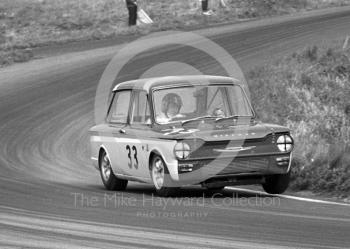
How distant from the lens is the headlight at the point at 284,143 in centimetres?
1203

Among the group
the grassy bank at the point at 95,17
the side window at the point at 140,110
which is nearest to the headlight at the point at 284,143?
the side window at the point at 140,110

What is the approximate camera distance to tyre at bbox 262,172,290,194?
12141mm

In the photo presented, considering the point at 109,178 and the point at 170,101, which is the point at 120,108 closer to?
the point at 109,178

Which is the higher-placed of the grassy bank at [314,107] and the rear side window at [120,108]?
the rear side window at [120,108]

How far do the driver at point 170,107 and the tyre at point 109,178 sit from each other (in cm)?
143

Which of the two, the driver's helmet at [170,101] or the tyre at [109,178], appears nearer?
the driver's helmet at [170,101]

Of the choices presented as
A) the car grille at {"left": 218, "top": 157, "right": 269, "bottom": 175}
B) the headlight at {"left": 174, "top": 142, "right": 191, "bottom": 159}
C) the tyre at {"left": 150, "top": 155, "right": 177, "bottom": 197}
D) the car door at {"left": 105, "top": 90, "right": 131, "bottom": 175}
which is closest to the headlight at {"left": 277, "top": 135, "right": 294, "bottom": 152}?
the car grille at {"left": 218, "top": 157, "right": 269, "bottom": 175}

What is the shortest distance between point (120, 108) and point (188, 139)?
246 centimetres

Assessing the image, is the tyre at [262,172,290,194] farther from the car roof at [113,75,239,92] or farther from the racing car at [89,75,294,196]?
the car roof at [113,75,239,92]

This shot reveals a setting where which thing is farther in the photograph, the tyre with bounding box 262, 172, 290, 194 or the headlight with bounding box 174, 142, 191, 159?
the tyre with bounding box 262, 172, 290, 194

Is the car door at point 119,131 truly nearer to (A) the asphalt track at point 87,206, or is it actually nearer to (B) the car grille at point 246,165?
(A) the asphalt track at point 87,206

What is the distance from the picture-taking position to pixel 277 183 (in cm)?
1220

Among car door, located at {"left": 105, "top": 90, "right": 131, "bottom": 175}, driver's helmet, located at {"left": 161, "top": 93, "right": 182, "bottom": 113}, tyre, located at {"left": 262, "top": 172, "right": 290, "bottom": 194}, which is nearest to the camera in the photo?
tyre, located at {"left": 262, "top": 172, "right": 290, "bottom": 194}

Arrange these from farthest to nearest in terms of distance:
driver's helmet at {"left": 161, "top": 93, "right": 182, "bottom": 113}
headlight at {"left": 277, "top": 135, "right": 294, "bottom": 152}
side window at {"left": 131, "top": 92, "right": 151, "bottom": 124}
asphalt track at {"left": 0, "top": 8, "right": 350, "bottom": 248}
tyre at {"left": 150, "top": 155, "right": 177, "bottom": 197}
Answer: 1. side window at {"left": 131, "top": 92, "right": 151, "bottom": 124}
2. driver's helmet at {"left": 161, "top": 93, "right": 182, "bottom": 113}
3. headlight at {"left": 277, "top": 135, "right": 294, "bottom": 152}
4. tyre at {"left": 150, "top": 155, "right": 177, "bottom": 197}
5. asphalt track at {"left": 0, "top": 8, "right": 350, "bottom": 248}
